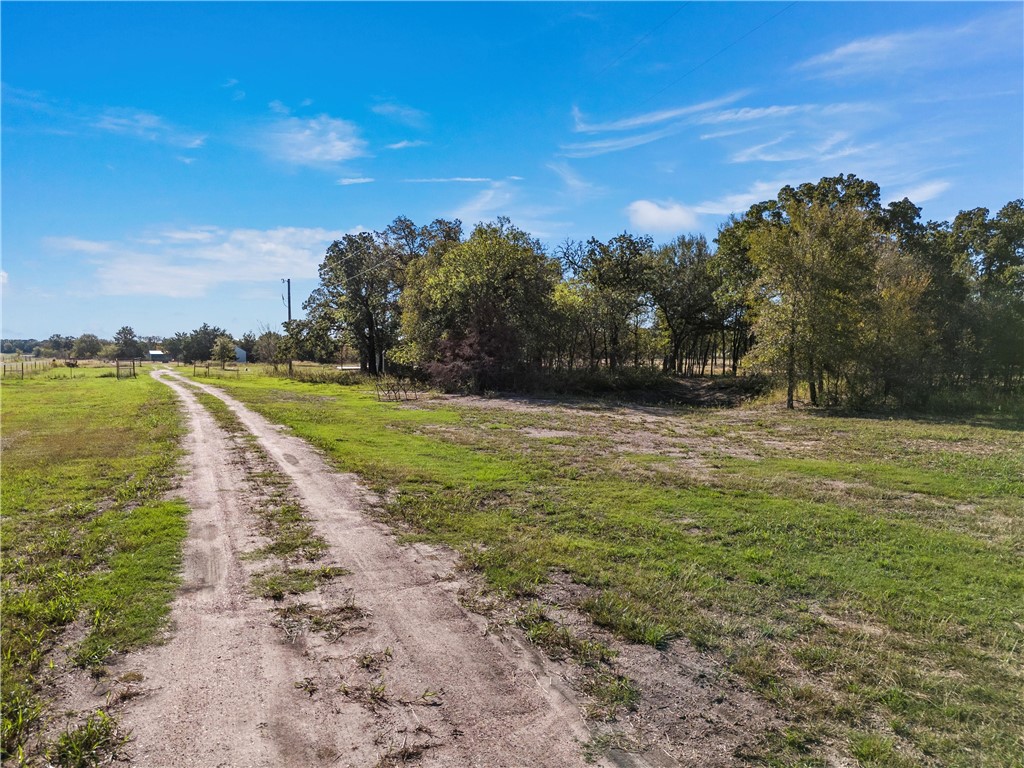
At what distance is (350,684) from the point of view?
3.73 m

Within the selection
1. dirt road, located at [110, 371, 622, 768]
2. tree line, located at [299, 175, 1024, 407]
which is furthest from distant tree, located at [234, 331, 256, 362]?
dirt road, located at [110, 371, 622, 768]

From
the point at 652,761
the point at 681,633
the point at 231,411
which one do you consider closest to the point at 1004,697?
the point at 681,633

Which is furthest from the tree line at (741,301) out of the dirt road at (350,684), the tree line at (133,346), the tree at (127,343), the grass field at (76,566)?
the tree at (127,343)

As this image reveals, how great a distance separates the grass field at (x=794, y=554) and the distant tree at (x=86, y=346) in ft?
388

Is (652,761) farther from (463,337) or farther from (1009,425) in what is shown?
(463,337)

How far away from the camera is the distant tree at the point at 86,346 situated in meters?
102

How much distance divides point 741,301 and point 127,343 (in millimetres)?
117466

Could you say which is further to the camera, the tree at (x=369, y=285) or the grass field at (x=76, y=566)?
the tree at (x=369, y=285)

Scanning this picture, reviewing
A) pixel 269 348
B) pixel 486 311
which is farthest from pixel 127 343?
pixel 486 311

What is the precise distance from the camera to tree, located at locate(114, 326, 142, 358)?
104 metres

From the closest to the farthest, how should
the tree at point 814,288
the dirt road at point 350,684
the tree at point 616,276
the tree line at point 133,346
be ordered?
the dirt road at point 350,684
the tree at point 814,288
the tree at point 616,276
the tree line at point 133,346

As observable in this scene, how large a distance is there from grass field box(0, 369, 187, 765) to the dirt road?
29 cm

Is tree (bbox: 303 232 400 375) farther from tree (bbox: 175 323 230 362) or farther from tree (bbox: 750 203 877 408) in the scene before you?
tree (bbox: 175 323 230 362)

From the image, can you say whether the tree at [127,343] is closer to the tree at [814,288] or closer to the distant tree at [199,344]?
the distant tree at [199,344]
